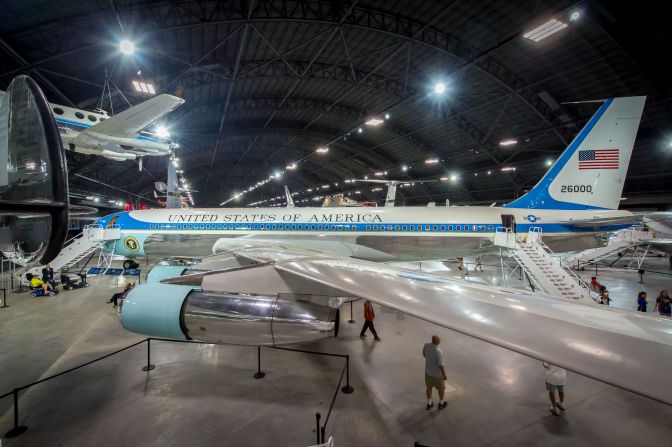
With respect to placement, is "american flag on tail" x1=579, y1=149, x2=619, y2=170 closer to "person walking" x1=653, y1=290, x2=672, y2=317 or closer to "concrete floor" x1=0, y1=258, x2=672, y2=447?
"person walking" x1=653, y1=290, x2=672, y2=317

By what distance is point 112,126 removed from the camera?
12305 millimetres

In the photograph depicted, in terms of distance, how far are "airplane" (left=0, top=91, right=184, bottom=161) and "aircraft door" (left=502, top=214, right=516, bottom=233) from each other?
1312 centimetres

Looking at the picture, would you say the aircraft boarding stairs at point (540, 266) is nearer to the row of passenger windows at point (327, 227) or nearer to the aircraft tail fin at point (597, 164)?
the row of passenger windows at point (327, 227)

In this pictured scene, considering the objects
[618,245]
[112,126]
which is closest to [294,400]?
[112,126]

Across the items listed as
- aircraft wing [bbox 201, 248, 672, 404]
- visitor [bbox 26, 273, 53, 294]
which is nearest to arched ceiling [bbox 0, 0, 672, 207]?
visitor [bbox 26, 273, 53, 294]

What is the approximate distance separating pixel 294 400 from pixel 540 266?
8228 millimetres

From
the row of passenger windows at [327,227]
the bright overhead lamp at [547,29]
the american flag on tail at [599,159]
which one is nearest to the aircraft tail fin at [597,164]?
the american flag on tail at [599,159]

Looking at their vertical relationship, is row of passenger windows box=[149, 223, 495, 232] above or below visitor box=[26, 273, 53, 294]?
above

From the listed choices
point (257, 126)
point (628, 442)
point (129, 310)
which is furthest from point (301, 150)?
point (628, 442)

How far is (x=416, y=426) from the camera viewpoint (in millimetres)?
4375

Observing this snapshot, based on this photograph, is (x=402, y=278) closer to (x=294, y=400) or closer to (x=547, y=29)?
(x=294, y=400)

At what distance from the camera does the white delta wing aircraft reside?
1.53 metres

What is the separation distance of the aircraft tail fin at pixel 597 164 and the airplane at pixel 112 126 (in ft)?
48.0

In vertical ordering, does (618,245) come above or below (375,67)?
below
